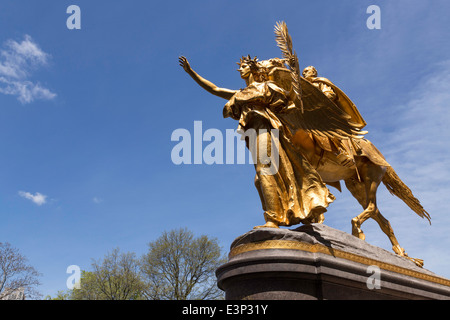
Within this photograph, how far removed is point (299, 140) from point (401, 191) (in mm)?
3284

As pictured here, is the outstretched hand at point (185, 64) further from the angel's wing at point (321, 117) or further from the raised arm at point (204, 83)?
the angel's wing at point (321, 117)

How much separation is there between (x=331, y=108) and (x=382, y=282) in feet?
9.53

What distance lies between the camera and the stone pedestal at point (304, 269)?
4.63m

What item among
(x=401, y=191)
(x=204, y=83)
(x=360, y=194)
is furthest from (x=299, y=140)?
(x=401, y=191)

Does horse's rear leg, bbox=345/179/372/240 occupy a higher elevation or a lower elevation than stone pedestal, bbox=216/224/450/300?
higher

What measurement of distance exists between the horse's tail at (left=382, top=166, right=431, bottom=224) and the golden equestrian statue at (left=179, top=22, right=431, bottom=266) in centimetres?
27

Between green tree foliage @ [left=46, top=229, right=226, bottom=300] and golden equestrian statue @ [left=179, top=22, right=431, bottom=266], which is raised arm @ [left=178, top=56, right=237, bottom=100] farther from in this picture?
green tree foliage @ [left=46, top=229, right=226, bottom=300]

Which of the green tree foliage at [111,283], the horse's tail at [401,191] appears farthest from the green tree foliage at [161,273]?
the horse's tail at [401,191]

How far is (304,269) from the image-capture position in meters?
4.71

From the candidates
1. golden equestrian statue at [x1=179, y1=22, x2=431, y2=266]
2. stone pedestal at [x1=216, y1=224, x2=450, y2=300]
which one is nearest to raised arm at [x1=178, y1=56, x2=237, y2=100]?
golden equestrian statue at [x1=179, y1=22, x2=431, y2=266]

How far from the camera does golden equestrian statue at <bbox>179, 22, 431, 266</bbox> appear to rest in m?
5.76
